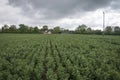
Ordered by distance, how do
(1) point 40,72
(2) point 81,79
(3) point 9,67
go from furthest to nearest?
1. (3) point 9,67
2. (1) point 40,72
3. (2) point 81,79

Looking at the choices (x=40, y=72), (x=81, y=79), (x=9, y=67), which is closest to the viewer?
(x=81, y=79)

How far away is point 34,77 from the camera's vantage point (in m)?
8.87

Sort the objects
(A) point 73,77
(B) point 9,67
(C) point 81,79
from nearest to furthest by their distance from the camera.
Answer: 1. (C) point 81,79
2. (A) point 73,77
3. (B) point 9,67

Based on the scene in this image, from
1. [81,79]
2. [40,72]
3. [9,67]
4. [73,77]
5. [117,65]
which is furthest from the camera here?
[117,65]

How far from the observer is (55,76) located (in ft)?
27.7

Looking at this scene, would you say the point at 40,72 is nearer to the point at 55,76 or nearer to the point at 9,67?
the point at 55,76

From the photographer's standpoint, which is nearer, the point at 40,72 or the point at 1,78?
the point at 1,78

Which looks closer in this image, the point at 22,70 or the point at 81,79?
the point at 81,79

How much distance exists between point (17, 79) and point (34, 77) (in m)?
Answer: 0.91

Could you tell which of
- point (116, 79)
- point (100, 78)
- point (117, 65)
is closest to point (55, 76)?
point (100, 78)

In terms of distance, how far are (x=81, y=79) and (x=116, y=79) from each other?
1489 millimetres

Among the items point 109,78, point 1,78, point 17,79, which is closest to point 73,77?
point 109,78

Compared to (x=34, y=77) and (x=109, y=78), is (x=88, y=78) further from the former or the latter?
(x=34, y=77)

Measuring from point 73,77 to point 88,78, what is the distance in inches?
27.3
